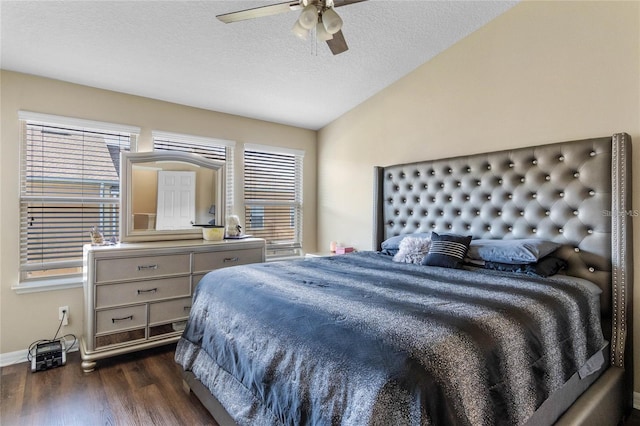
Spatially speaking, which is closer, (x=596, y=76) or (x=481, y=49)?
(x=596, y=76)

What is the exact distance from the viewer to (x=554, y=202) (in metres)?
2.25

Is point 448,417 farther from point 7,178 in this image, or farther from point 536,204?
point 7,178

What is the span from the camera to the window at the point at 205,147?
3256mm

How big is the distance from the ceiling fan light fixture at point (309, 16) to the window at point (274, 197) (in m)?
2.33

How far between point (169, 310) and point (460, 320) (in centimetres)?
240

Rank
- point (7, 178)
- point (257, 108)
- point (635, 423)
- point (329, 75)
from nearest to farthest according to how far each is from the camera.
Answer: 1. point (635, 423)
2. point (7, 178)
3. point (329, 75)
4. point (257, 108)

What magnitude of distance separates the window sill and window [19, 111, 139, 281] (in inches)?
1.5

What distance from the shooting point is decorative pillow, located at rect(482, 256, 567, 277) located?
200 cm

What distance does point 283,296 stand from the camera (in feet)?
4.93

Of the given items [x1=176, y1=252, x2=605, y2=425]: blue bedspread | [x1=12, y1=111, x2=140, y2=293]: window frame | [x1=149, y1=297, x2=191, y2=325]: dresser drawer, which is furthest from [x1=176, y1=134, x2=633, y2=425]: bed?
[x1=12, y1=111, x2=140, y2=293]: window frame

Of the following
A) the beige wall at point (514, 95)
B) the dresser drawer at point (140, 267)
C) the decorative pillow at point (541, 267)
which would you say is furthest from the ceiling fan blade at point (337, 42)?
the dresser drawer at point (140, 267)

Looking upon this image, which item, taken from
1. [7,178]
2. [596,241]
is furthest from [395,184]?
[7,178]

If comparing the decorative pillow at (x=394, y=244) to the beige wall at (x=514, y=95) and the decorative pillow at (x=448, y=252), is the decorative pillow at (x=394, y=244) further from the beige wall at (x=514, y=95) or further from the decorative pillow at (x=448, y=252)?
the beige wall at (x=514, y=95)

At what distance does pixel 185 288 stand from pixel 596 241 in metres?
3.05
